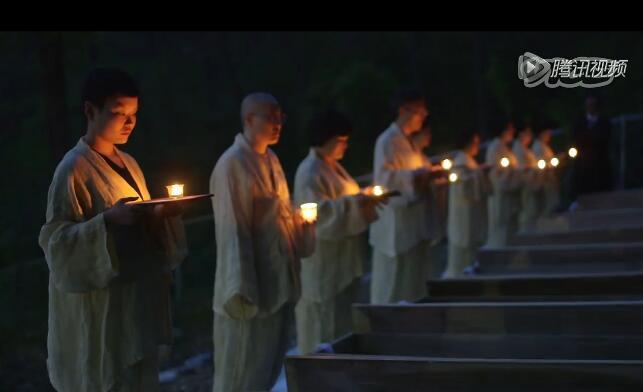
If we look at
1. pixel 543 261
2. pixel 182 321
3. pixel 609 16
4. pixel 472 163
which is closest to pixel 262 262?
pixel 543 261

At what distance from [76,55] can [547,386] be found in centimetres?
863

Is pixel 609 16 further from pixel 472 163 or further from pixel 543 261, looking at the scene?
pixel 472 163

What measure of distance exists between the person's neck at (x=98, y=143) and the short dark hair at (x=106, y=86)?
0.46 feet

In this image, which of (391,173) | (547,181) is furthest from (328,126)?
(547,181)

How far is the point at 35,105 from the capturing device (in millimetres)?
15016

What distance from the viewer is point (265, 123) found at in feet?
17.5

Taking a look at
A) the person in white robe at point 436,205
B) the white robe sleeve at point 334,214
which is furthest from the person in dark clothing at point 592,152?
the white robe sleeve at point 334,214

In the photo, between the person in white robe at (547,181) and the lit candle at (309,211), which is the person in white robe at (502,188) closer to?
the person in white robe at (547,181)

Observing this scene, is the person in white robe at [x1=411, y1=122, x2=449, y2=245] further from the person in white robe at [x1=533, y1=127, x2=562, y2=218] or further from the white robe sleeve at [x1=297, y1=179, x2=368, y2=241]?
the person in white robe at [x1=533, y1=127, x2=562, y2=218]

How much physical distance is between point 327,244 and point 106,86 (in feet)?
9.64

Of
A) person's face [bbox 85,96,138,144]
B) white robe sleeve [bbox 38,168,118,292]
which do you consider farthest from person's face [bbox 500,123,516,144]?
white robe sleeve [bbox 38,168,118,292]

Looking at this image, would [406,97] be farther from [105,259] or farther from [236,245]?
[105,259]

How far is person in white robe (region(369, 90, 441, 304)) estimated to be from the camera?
7.44 meters

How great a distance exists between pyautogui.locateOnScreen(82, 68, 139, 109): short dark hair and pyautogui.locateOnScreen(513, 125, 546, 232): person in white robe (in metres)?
8.47
